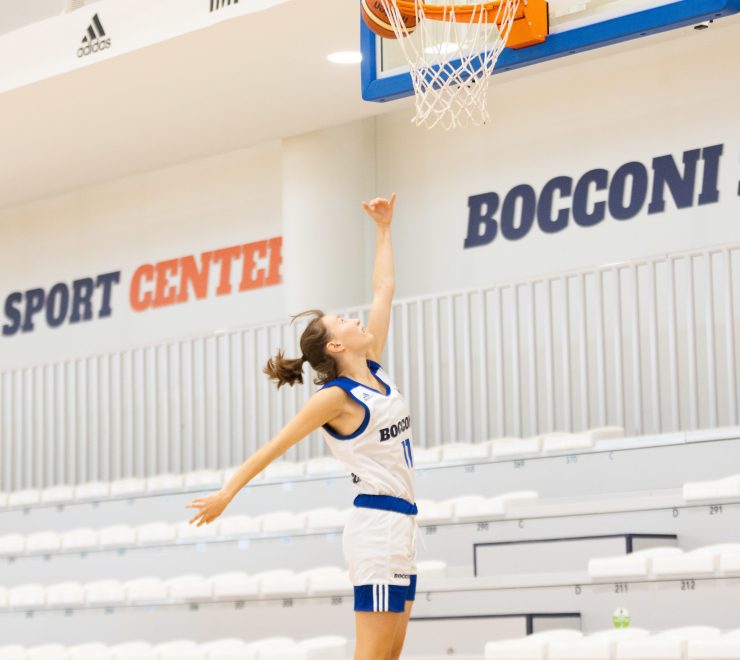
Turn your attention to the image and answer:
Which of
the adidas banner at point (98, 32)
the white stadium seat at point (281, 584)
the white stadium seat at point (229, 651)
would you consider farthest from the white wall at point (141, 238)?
the white stadium seat at point (229, 651)

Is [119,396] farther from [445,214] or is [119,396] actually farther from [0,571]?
[445,214]

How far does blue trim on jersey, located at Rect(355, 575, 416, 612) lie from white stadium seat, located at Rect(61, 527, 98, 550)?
5.39m

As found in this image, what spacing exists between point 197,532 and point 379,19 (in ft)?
12.7

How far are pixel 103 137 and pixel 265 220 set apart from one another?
1.66 meters

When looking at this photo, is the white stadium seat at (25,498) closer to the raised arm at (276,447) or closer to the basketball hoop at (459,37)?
the basketball hoop at (459,37)

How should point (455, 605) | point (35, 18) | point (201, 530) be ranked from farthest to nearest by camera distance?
point (35, 18)
point (201, 530)
point (455, 605)

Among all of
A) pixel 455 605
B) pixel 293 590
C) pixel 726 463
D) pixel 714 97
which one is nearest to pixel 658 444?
pixel 726 463

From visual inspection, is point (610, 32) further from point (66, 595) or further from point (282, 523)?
point (66, 595)

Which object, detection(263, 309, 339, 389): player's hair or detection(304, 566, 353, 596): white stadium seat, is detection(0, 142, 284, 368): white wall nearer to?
detection(304, 566, 353, 596): white stadium seat

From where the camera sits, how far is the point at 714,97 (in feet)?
31.3

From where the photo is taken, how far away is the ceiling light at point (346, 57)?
9.29 meters

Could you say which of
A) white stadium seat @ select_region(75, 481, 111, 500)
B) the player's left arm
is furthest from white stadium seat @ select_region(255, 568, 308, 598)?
white stadium seat @ select_region(75, 481, 111, 500)

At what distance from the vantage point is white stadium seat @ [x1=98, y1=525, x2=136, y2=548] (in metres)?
9.27

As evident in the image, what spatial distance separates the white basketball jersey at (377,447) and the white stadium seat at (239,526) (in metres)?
4.14
